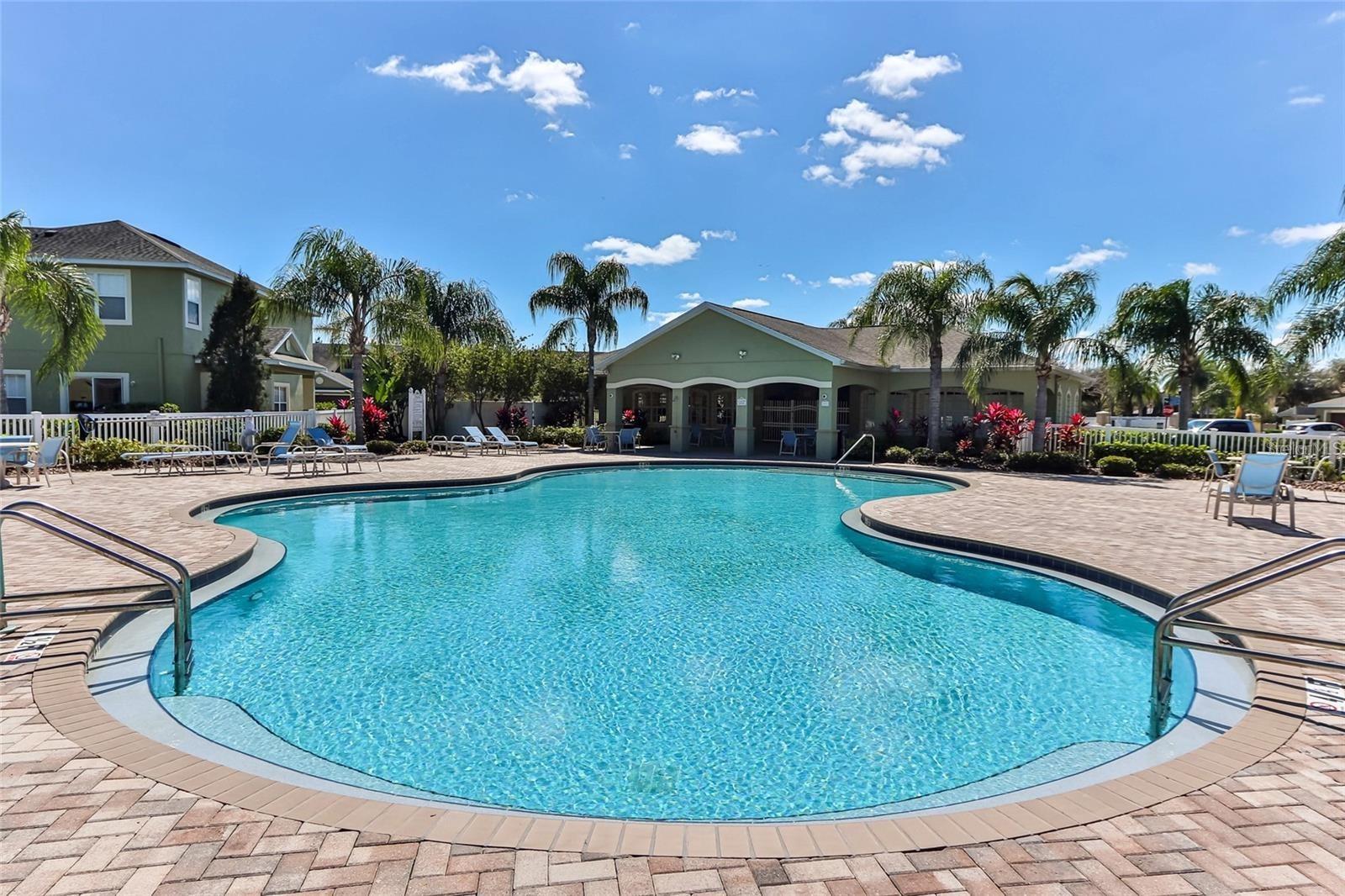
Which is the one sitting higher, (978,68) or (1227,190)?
(978,68)

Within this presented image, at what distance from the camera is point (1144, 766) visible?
12.8ft

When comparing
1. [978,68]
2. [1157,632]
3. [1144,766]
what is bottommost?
[1144,766]

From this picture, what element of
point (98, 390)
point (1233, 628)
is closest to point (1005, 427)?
point (1233, 628)

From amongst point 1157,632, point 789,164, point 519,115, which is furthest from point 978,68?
point 1157,632

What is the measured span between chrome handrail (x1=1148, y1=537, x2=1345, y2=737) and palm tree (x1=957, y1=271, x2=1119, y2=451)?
17.7m

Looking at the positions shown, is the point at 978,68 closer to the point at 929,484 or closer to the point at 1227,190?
the point at 1227,190

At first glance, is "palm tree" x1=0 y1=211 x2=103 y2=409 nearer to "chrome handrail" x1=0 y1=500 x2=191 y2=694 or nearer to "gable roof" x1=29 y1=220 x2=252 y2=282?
"gable roof" x1=29 y1=220 x2=252 y2=282

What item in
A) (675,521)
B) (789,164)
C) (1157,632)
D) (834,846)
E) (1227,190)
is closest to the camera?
(834,846)

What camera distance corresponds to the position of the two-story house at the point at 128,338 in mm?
21828

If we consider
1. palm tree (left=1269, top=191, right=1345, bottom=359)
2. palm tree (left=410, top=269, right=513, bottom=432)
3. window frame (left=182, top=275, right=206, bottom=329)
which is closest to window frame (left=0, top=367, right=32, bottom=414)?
window frame (left=182, top=275, right=206, bottom=329)

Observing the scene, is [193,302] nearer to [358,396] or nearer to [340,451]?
[358,396]

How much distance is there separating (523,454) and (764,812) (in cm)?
2154

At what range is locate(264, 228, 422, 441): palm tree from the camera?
22.7 m

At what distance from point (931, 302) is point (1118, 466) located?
702 cm
